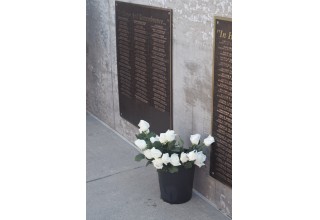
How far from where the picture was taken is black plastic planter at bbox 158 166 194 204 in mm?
3801

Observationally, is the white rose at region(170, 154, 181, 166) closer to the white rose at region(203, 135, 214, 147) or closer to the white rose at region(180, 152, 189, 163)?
the white rose at region(180, 152, 189, 163)

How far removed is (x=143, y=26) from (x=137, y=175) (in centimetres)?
153

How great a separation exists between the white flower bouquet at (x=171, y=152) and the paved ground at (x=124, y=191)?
1.35ft

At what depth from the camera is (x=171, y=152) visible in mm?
3846

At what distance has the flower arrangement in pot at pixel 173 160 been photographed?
3.68 meters

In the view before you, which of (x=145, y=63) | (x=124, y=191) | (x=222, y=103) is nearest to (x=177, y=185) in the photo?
(x=124, y=191)

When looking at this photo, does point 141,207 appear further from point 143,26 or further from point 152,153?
point 143,26

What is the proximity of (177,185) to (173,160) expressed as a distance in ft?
1.03

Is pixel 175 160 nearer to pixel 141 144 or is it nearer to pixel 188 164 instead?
pixel 188 164

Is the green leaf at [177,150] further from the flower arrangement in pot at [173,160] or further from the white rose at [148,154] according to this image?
the white rose at [148,154]

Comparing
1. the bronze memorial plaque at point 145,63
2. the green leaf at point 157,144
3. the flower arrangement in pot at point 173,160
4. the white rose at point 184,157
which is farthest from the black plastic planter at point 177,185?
the bronze memorial plaque at point 145,63

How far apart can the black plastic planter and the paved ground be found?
6cm
